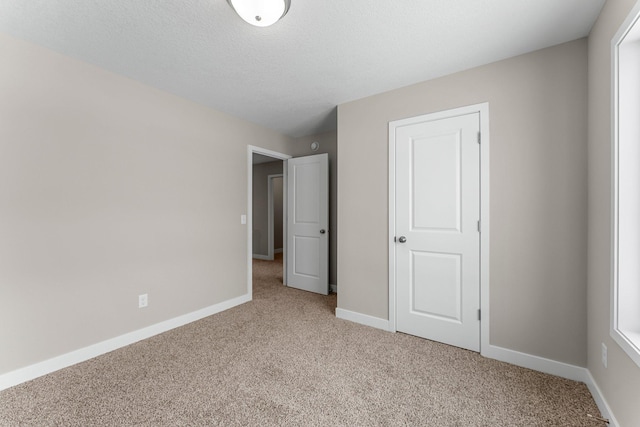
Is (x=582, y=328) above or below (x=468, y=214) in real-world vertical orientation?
below

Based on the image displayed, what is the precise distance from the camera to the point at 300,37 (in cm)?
181

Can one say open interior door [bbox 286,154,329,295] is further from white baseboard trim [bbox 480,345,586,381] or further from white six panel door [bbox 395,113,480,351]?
white baseboard trim [bbox 480,345,586,381]

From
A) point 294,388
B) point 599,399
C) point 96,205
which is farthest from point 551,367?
point 96,205

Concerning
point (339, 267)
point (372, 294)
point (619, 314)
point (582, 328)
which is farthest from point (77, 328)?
point (582, 328)

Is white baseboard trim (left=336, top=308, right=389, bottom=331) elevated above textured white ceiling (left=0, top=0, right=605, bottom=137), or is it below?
below

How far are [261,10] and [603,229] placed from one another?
227 cm

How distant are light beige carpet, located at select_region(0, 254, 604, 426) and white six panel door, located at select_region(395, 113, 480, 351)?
0.22 meters

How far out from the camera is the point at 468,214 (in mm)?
2230

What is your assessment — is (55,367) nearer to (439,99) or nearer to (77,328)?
(77,328)

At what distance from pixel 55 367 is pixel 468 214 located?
11.0ft

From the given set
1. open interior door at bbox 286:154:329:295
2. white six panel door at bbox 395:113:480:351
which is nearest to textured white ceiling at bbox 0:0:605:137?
white six panel door at bbox 395:113:480:351

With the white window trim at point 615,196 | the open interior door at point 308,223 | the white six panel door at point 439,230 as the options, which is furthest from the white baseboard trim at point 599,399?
the open interior door at point 308,223

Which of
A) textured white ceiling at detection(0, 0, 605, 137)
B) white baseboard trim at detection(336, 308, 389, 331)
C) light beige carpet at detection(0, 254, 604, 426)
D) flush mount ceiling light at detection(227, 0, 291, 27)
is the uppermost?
textured white ceiling at detection(0, 0, 605, 137)

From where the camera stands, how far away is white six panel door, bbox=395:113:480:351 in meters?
2.22
